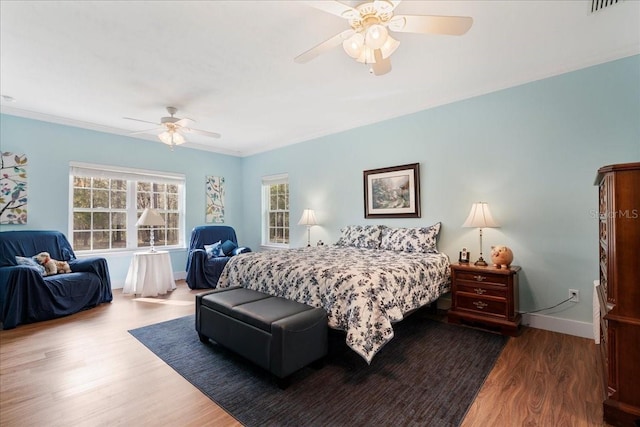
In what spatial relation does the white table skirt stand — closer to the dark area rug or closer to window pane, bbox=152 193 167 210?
window pane, bbox=152 193 167 210

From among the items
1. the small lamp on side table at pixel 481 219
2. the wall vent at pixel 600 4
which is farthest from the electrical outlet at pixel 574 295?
the wall vent at pixel 600 4

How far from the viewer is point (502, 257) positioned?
283cm

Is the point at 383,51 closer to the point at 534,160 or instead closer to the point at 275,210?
the point at 534,160

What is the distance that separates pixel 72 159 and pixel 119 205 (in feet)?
3.00

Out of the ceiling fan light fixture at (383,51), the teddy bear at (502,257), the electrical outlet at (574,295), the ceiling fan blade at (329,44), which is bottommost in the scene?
the electrical outlet at (574,295)

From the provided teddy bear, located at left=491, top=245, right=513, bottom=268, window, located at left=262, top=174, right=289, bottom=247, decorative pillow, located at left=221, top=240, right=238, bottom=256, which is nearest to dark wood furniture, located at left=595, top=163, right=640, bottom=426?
teddy bear, located at left=491, top=245, right=513, bottom=268

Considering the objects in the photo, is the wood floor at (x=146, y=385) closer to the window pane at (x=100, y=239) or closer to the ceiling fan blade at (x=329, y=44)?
the window pane at (x=100, y=239)

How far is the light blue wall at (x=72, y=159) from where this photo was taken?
392 centimetres

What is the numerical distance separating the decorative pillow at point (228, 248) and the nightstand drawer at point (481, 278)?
145 inches

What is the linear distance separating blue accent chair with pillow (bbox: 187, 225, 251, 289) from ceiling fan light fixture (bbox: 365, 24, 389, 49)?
394cm

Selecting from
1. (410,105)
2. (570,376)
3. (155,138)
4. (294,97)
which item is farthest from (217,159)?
(570,376)

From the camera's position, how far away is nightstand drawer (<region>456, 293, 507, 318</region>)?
9.06 feet

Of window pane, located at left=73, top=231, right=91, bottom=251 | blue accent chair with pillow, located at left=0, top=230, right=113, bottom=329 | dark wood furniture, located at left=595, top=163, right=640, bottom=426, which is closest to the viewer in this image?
dark wood furniture, located at left=595, top=163, right=640, bottom=426

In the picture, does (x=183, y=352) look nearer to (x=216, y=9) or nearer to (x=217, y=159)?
(x=216, y=9)
